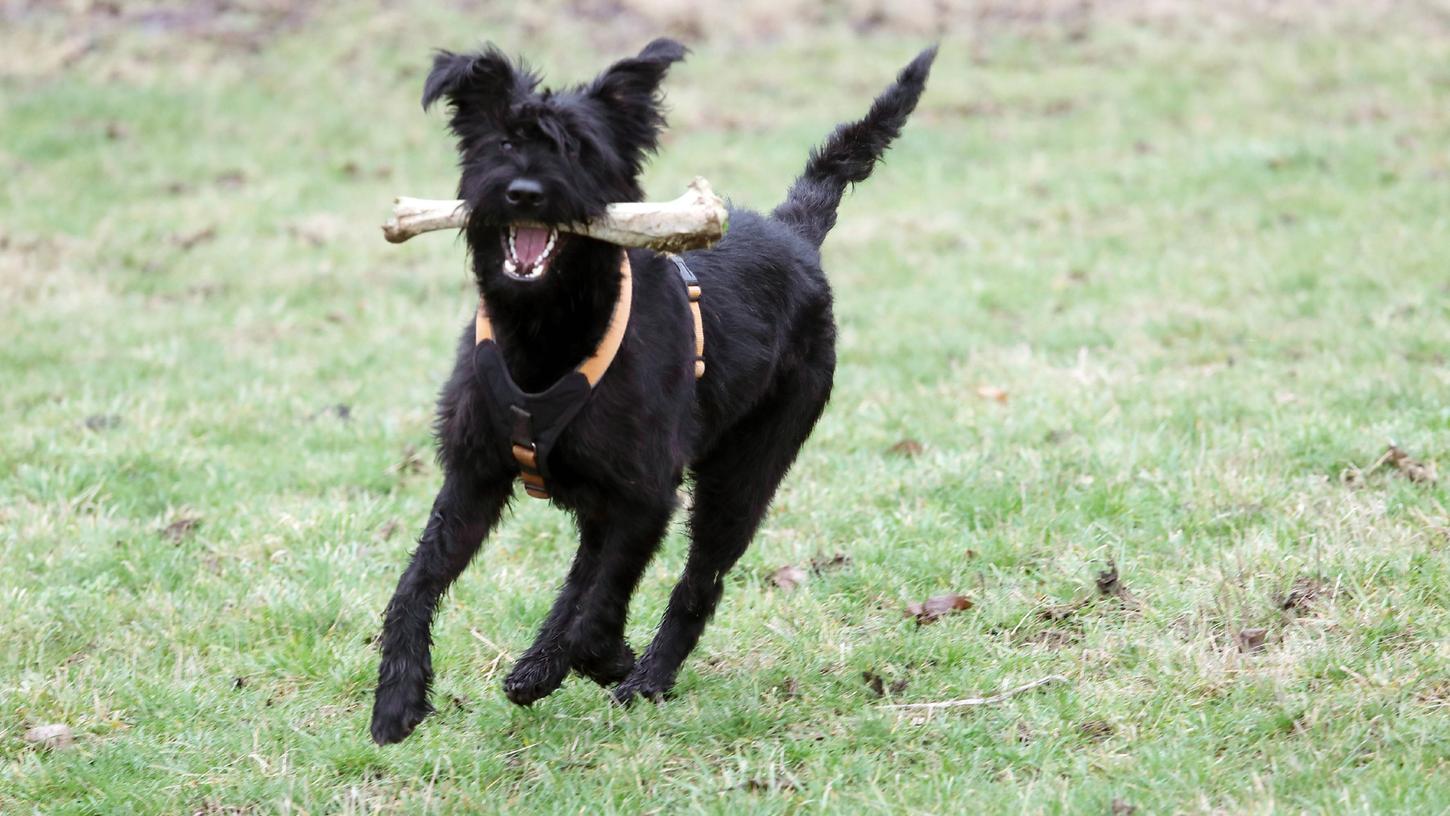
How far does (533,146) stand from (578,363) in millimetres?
647

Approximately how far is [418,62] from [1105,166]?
8.75 m

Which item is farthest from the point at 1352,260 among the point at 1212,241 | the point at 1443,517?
the point at 1443,517

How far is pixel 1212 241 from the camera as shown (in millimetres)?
11500

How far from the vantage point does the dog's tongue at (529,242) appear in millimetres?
4098

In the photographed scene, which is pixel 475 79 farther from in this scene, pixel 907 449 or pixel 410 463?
pixel 907 449

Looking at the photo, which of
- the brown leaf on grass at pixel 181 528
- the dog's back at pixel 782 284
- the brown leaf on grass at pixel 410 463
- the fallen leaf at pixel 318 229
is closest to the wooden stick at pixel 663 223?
the dog's back at pixel 782 284

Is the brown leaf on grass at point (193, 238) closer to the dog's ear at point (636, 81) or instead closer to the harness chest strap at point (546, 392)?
the harness chest strap at point (546, 392)

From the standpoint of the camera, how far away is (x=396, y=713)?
4.02 m

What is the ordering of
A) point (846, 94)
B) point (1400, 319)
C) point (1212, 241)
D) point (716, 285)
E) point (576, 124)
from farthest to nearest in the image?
point (846, 94), point (1212, 241), point (1400, 319), point (716, 285), point (576, 124)

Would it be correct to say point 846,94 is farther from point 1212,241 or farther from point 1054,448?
point 1054,448

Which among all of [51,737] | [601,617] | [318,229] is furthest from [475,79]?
[318,229]

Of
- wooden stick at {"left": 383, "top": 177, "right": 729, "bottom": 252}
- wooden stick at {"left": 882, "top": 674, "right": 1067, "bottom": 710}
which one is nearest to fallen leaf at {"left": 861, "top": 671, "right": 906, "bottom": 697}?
wooden stick at {"left": 882, "top": 674, "right": 1067, "bottom": 710}

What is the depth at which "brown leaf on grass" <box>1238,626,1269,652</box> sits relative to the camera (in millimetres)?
4699

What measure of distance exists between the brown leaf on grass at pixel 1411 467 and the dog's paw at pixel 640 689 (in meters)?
3.33
